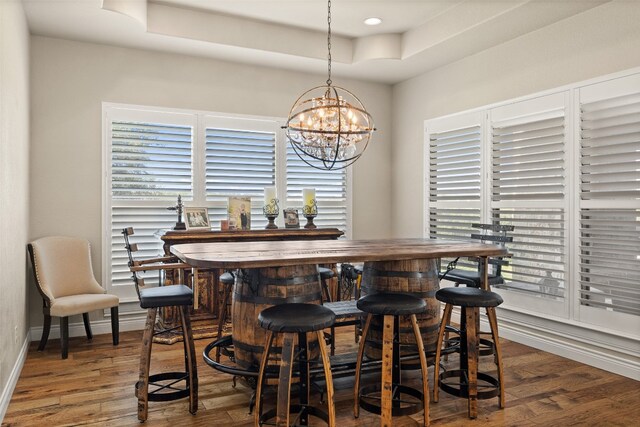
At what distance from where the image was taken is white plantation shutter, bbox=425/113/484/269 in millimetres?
4672

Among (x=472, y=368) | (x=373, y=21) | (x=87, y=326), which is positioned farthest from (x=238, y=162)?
(x=472, y=368)

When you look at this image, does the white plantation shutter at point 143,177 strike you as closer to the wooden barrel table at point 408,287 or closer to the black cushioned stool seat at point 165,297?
the black cushioned stool seat at point 165,297

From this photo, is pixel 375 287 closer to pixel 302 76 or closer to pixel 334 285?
pixel 334 285

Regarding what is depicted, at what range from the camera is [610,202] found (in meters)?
3.50

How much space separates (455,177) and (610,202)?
1601 mm

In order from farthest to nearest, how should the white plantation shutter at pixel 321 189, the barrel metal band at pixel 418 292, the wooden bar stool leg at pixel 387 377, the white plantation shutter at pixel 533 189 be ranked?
the white plantation shutter at pixel 321 189 → the white plantation shutter at pixel 533 189 → the barrel metal band at pixel 418 292 → the wooden bar stool leg at pixel 387 377

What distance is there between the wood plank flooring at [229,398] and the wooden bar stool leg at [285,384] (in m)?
0.46

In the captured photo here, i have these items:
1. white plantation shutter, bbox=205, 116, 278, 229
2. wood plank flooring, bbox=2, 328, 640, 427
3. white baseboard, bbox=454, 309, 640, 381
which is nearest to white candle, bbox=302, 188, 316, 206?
white plantation shutter, bbox=205, 116, 278, 229

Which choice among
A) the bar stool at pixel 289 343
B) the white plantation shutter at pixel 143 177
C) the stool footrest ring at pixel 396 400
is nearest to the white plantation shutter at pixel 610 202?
the stool footrest ring at pixel 396 400

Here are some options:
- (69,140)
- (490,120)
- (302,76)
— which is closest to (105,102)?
(69,140)

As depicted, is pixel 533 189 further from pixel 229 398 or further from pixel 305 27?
pixel 229 398

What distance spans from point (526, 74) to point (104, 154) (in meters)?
3.82

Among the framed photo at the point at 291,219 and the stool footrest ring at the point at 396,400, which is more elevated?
the framed photo at the point at 291,219

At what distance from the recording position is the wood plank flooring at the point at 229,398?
2680 millimetres
